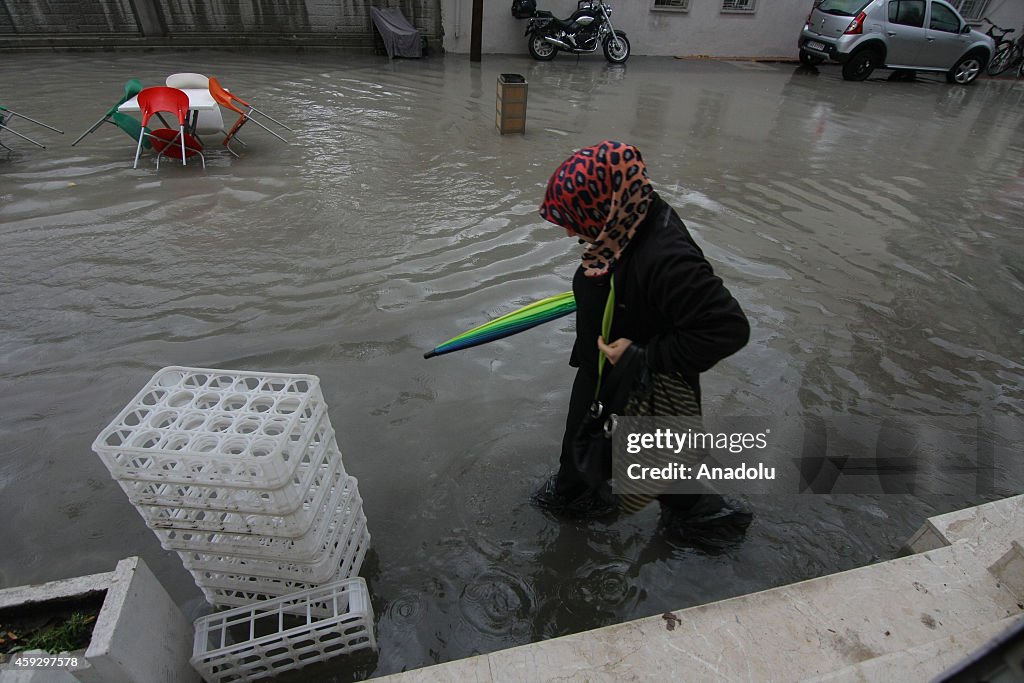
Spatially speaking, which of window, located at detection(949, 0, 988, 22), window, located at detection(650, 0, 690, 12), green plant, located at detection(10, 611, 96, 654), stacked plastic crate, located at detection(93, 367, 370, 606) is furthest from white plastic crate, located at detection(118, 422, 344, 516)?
window, located at detection(949, 0, 988, 22)

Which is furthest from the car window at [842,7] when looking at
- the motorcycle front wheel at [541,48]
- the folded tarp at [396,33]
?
the folded tarp at [396,33]

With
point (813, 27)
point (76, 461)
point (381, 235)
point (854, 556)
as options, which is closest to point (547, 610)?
point (854, 556)

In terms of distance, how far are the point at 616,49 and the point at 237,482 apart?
43.3 feet

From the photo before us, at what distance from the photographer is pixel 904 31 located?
38.6ft

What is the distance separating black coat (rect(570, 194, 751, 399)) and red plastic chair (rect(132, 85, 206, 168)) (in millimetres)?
5627

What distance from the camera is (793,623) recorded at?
1.76m

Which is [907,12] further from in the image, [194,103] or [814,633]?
[814,633]

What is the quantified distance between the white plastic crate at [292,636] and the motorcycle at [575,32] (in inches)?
505

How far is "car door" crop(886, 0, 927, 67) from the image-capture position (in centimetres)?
1145

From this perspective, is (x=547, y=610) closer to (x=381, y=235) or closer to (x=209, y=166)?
(x=381, y=235)

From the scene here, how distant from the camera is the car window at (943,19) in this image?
38.5 ft

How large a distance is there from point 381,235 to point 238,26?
33.3ft

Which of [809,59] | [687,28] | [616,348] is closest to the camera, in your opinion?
[616,348]

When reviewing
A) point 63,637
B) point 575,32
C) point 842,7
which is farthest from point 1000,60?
point 63,637
